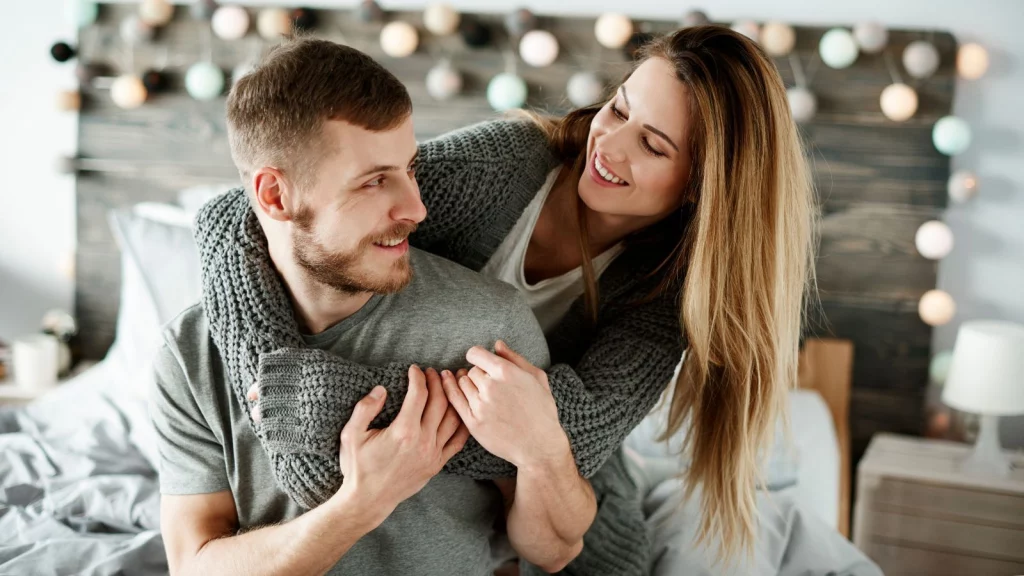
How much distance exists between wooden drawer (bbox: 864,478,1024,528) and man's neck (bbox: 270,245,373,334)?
171cm

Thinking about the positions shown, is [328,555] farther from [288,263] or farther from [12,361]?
[12,361]

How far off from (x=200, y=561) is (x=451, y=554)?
1.19 feet

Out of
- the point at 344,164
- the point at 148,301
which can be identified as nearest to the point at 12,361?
the point at 148,301

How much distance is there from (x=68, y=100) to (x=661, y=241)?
2.21 metres

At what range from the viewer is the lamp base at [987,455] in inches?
94.7

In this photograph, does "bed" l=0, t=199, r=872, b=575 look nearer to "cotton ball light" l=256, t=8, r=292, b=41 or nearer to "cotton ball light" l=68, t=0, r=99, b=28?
"cotton ball light" l=256, t=8, r=292, b=41

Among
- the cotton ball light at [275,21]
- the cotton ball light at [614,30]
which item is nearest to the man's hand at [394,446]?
the cotton ball light at [614,30]

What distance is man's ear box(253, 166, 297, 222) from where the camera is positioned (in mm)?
1186

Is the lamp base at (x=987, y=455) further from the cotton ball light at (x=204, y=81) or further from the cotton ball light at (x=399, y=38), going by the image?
the cotton ball light at (x=204, y=81)

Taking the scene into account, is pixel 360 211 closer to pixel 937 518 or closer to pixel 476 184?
pixel 476 184

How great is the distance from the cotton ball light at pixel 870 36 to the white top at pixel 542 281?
1344 millimetres

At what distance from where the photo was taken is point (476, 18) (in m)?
2.79

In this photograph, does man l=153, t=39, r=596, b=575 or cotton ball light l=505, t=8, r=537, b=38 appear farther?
cotton ball light l=505, t=8, r=537, b=38

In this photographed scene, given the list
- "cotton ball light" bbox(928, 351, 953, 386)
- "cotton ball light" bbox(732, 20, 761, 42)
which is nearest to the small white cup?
"cotton ball light" bbox(732, 20, 761, 42)
